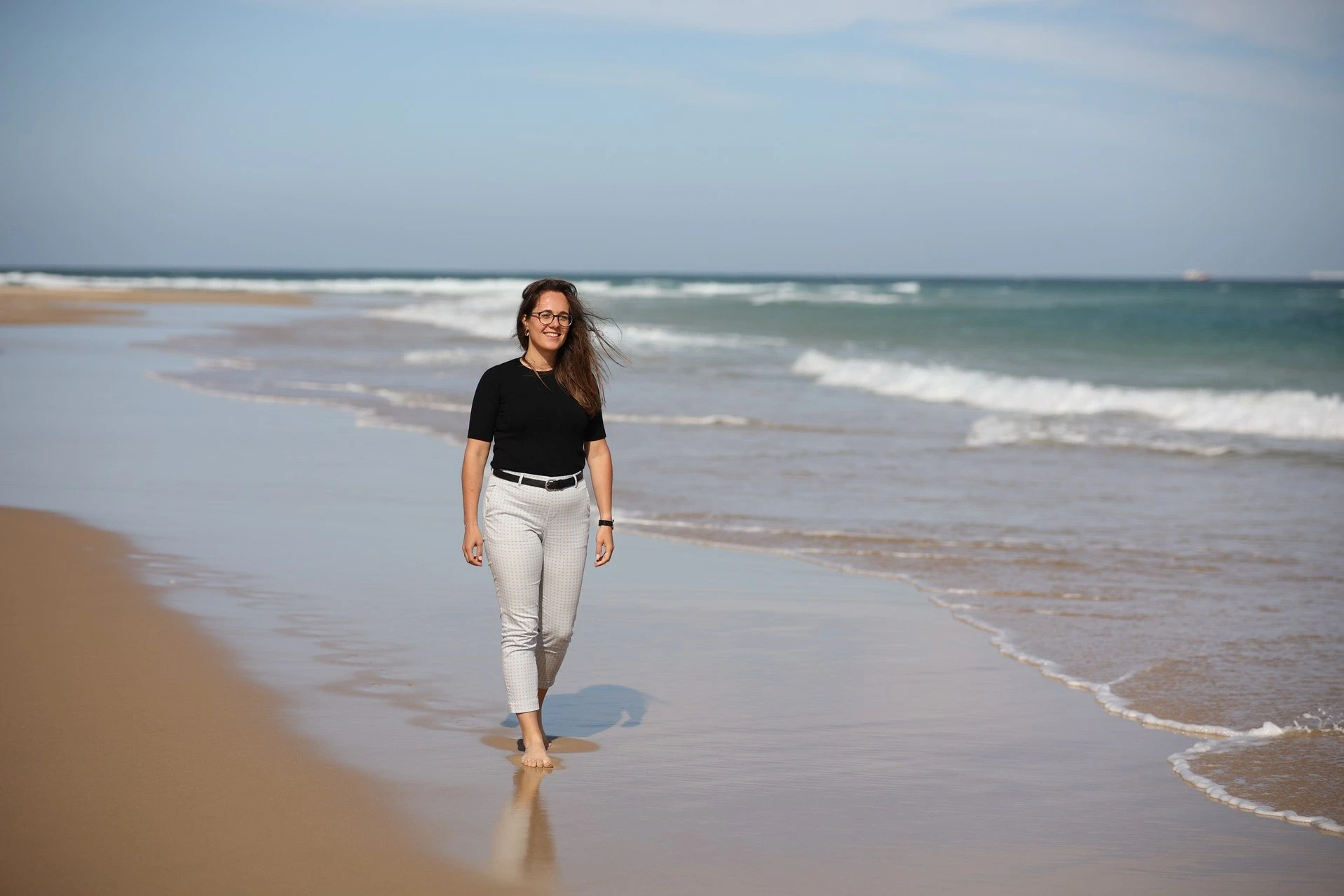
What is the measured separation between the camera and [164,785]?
4.17m

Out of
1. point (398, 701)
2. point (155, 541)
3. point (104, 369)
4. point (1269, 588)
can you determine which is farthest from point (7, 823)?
point (104, 369)

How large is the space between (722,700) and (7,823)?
104 inches

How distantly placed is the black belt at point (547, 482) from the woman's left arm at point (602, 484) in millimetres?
139

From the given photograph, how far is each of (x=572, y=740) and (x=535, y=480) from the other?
1.04 meters

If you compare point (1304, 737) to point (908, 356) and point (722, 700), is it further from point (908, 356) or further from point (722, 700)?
point (908, 356)

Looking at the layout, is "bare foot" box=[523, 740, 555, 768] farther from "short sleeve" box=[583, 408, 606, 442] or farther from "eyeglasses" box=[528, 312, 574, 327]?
"eyeglasses" box=[528, 312, 574, 327]

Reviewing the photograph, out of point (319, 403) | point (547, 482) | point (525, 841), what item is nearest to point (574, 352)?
point (547, 482)

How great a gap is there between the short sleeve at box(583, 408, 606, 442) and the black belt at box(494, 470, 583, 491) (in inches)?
6.6

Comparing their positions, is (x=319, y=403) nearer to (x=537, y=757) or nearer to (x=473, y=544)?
(x=473, y=544)

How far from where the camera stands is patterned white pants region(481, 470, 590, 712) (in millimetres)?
4562

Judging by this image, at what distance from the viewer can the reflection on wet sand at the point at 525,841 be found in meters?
3.67

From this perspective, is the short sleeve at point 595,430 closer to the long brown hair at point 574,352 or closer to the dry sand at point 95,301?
the long brown hair at point 574,352

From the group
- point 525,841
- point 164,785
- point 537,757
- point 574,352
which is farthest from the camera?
point 574,352

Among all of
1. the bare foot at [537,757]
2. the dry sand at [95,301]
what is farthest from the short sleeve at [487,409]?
the dry sand at [95,301]
